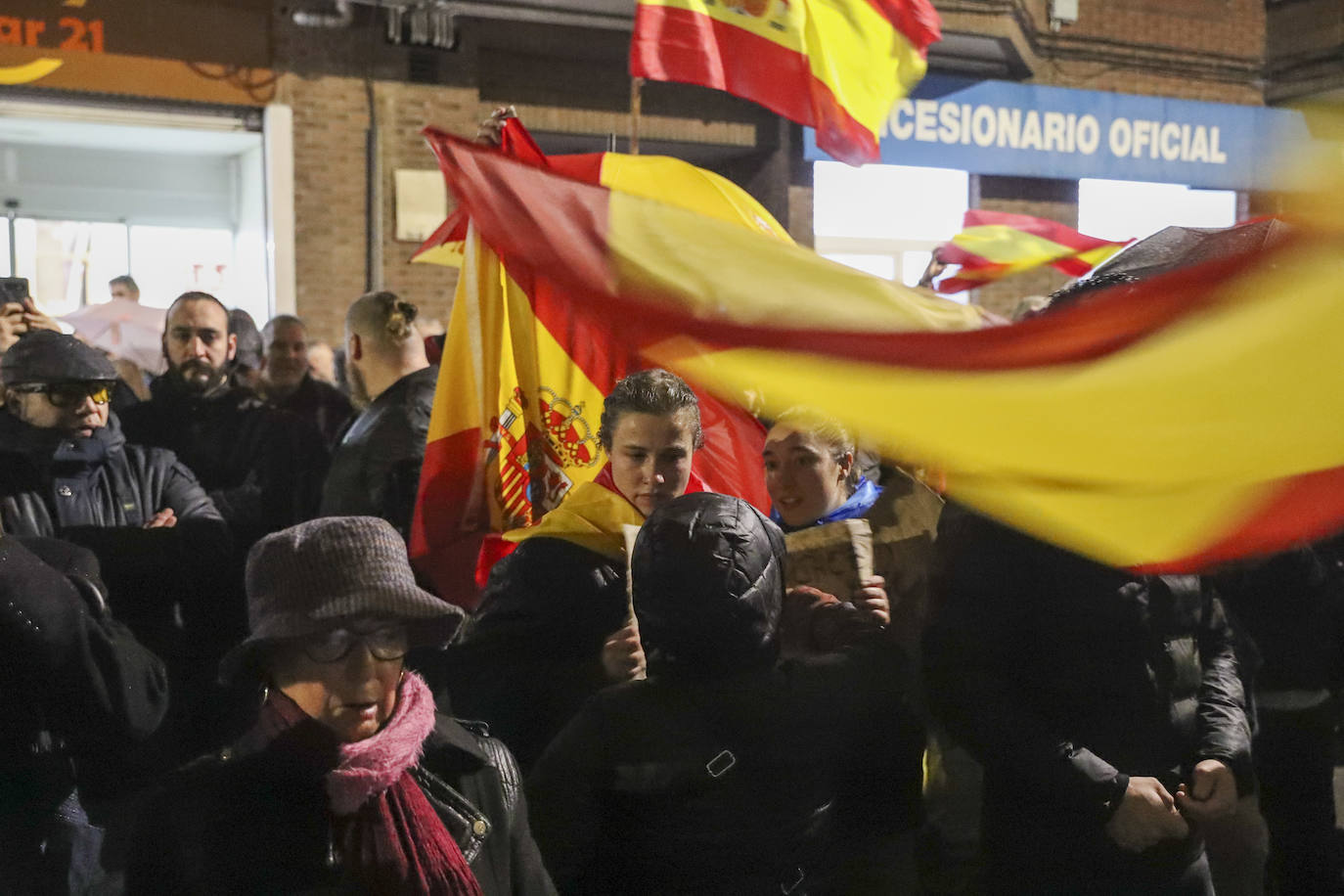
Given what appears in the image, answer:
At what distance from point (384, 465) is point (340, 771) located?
7.48ft

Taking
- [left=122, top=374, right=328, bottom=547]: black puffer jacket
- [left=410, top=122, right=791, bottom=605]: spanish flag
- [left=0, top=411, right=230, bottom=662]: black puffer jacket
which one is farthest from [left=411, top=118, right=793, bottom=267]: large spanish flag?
[left=0, top=411, right=230, bottom=662]: black puffer jacket

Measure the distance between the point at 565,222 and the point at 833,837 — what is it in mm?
1166

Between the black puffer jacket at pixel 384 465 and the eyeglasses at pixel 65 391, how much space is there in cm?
79

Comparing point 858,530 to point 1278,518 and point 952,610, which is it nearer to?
point 952,610

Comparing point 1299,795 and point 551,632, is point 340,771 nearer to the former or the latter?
point 551,632

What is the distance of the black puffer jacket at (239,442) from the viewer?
4.47m

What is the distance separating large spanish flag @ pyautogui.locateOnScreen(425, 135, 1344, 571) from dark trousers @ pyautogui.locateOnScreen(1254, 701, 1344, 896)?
5.79ft

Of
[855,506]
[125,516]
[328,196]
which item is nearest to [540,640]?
[855,506]

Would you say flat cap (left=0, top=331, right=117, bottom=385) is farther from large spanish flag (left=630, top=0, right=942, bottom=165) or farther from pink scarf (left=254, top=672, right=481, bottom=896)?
large spanish flag (left=630, top=0, right=942, bottom=165)

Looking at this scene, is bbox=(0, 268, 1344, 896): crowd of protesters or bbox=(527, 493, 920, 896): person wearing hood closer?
bbox=(0, 268, 1344, 896): crowd of protesters

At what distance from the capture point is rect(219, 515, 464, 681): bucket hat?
205cm

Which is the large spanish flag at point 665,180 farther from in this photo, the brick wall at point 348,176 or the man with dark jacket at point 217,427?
the brick wall at point 348,176

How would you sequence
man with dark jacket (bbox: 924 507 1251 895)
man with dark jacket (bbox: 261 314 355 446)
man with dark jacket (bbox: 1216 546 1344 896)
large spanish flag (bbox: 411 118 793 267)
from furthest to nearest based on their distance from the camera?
man with dark jacket (bbox: 261 314 355 446) < large spanish flag (bbox: 411 118 793 267) < man with dark jacket (bbox: 1216 546 1344 896) < man with dark jacket (bbox: 924 507 1251 895)

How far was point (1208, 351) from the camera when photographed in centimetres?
165
